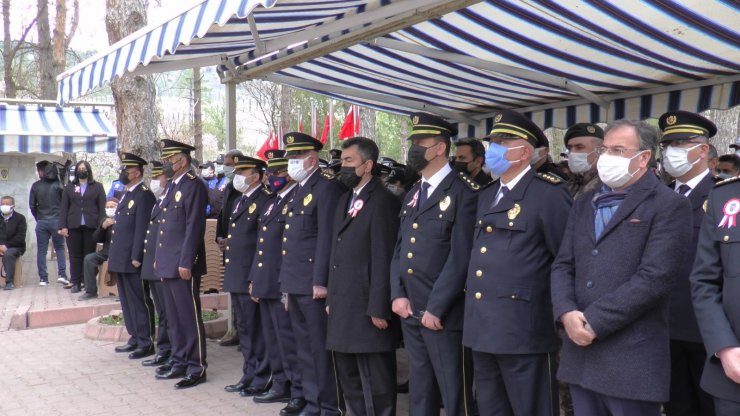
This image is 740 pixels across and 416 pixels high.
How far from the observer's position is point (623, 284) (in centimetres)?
308

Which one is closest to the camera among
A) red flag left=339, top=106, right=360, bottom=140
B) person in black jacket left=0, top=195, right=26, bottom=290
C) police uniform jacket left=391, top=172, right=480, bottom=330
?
police uniform jacket left=391, top=172, right=480, bottom=330

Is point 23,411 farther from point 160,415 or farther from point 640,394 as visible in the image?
point 640,394

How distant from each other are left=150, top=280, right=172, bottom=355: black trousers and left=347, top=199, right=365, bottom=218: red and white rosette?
108 inches

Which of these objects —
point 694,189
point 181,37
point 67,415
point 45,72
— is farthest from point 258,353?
point 45,72

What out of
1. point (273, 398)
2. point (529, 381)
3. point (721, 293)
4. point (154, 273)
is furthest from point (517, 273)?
point (154, 273)

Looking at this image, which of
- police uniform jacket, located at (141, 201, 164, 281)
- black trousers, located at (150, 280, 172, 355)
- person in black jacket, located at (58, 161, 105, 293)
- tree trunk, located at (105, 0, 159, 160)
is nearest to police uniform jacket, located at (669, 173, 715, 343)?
police uniform jacket, located at (141, 201, 164, 281)

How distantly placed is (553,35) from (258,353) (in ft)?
11.5

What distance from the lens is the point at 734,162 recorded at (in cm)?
643

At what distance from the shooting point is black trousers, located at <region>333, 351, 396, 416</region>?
4.77 metres

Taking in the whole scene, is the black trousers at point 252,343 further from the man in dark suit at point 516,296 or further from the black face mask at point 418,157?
the man in dark suit at point 516,296

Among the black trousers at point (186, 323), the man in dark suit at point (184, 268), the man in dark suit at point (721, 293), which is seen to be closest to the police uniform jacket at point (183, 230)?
the man in dark suit at point (184, 268)

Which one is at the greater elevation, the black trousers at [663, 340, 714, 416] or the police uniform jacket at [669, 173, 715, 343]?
the police uniform jacket at [669, 173, 715, 343]

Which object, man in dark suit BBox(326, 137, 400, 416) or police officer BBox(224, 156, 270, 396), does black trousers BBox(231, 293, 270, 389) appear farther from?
man in dark suit BBox(326, 137, 400, 416)

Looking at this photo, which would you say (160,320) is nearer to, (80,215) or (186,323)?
(186,323)
